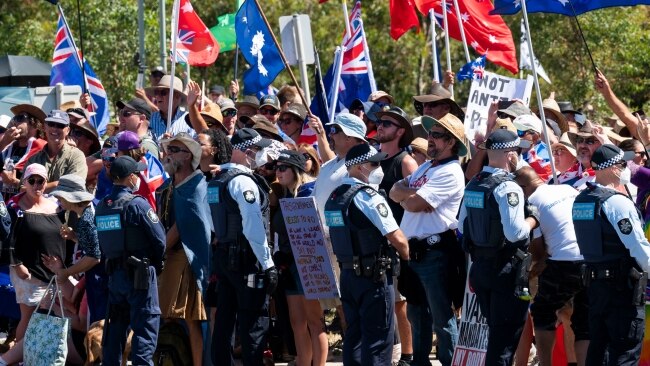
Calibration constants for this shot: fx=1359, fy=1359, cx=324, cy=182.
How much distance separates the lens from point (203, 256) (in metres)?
11.6

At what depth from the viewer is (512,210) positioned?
31.4ft

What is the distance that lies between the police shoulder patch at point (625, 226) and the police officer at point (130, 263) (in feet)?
12.0

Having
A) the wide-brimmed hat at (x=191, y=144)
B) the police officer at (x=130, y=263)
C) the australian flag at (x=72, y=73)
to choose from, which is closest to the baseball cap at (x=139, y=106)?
the australian flag at (x=72, y=73)

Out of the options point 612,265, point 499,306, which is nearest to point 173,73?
point 499,306

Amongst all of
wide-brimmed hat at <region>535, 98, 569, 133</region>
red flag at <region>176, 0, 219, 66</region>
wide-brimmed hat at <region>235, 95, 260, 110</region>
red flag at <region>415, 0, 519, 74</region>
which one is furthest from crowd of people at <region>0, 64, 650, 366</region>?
red flag at <region>415, 0, 519, 74</region>

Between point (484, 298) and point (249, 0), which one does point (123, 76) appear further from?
point (484, 298)

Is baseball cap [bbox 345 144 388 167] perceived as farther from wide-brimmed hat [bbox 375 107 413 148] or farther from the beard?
the beard

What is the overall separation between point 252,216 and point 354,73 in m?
4.85

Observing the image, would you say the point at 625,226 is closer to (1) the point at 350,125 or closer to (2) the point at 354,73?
(1) the point at 350,125

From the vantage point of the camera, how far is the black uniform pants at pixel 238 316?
10734 mm

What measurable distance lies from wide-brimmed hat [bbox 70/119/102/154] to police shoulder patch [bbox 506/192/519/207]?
19.0 ft

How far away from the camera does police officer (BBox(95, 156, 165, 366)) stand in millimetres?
10742

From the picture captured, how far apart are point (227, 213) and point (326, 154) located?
1.24 m

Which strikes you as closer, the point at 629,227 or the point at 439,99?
the point at 629,227
